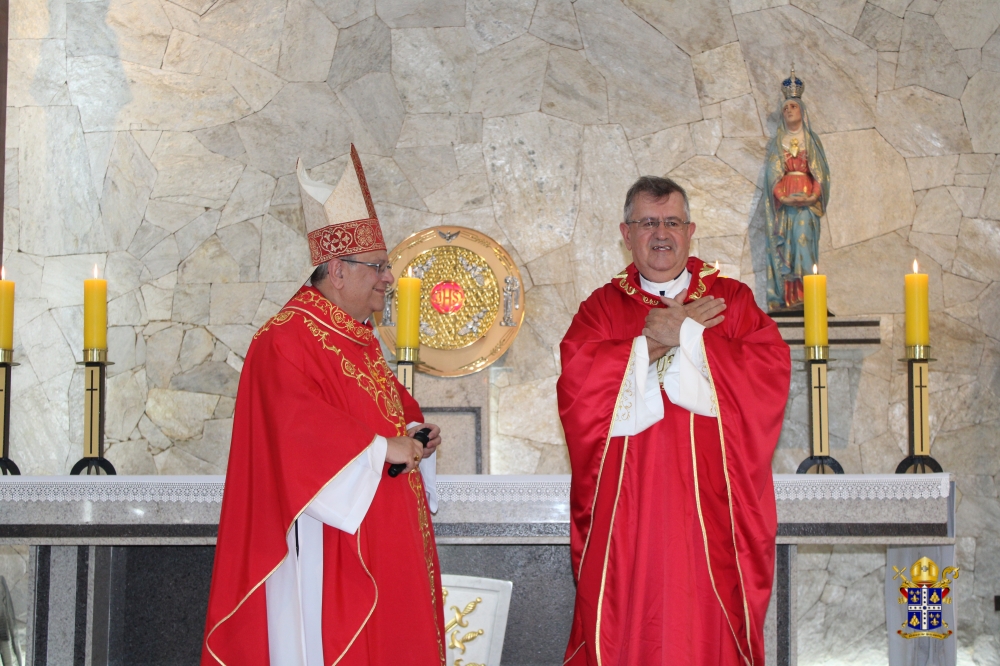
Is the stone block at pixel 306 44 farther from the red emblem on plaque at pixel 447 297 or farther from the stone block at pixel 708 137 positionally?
the stone block at pixel 708 137

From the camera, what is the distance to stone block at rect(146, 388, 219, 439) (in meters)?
5.16

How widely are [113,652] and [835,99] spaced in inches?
171

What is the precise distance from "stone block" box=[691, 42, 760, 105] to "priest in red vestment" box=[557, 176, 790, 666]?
2.75 m

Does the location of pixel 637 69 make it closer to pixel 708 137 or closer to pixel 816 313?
pixel 708 137

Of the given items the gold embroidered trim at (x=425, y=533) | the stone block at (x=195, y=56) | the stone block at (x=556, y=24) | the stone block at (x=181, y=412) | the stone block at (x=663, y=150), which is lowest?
the gold embroidered trim at (x=425, y=533)

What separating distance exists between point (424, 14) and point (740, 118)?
1.84 m

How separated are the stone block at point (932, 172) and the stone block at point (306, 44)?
322 centimetres

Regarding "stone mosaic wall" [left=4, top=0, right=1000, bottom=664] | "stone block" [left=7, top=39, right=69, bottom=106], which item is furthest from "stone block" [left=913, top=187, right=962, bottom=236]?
"stone block" [left=7, top=39, right=69, bottom=106]

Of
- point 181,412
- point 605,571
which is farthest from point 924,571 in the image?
point 181,412

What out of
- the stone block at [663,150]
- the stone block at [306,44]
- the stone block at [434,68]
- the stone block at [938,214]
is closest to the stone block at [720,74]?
the stone block at [663,150]

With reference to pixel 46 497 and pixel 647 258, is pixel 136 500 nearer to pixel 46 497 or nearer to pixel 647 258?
pixel 46 497

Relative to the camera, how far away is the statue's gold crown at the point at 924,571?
352cm

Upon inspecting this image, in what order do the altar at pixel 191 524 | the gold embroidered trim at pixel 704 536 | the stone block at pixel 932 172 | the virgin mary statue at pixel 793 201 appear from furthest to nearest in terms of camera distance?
the stone block at pixel 932 172, the virgin mary statue at pixel 793 201, the altar at pixel 191 524, the gold embroidered trim at pixel 704 536

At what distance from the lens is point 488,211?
17.1ft
